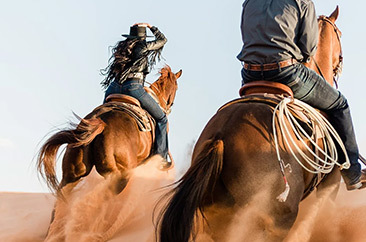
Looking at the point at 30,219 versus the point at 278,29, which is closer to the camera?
the point at 278,29

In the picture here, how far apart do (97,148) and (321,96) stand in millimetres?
3425

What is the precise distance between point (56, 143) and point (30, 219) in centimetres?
386

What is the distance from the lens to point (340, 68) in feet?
17.9

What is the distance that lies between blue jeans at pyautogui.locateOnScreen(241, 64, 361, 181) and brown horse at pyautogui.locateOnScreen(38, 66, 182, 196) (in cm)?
282

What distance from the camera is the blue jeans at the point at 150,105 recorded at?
7.42 meters

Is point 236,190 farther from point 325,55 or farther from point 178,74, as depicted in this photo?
point 178,74

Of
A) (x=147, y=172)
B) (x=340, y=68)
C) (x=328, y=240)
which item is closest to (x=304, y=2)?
(x=340, y=68)

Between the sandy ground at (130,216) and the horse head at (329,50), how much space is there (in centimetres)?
135

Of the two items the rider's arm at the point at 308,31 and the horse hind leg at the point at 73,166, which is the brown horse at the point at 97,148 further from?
the rider's arm at the point at 308,31

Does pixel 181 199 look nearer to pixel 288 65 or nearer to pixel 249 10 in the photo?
pixel 288 65

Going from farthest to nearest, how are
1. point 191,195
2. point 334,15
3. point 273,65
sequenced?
point 334,15 → point 273,65 → point 191,195

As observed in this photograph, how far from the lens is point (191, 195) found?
3.56m

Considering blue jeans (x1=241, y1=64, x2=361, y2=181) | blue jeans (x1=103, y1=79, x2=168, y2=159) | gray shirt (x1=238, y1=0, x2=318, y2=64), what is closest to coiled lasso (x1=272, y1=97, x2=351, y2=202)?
blue jeans (x1=241, y1=64, x2=361, y2=181)

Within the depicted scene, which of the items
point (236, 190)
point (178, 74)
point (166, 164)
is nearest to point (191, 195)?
point (236, 190)
